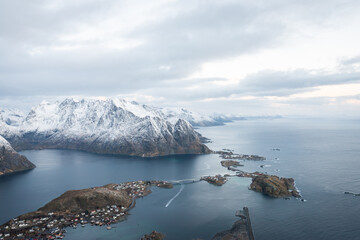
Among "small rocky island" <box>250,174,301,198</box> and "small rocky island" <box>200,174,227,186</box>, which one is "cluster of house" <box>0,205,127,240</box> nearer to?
"small rocky island" <box>200,174,227,186</box>

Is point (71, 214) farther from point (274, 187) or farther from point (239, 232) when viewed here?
point (274, 187)

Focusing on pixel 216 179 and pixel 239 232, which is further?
pixel 216 179

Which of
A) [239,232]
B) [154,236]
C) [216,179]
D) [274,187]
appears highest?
[274,187]

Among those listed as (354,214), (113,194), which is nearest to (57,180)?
(113,194)

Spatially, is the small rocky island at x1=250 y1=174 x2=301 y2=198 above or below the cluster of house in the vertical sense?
above

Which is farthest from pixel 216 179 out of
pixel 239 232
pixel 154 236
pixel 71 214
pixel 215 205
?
pixel 71 214

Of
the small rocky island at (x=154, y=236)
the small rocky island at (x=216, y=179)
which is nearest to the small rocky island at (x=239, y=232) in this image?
the small rocky island at (x=154, y=236)

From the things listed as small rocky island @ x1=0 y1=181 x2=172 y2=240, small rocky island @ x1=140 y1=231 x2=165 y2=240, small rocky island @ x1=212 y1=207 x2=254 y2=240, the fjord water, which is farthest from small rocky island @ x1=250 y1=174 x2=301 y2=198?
small rocky island @ x1=0 y1=181 x2=172 y2=240

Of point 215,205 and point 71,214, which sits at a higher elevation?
point 71,214
